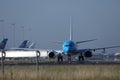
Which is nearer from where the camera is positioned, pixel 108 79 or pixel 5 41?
pixel 108 79

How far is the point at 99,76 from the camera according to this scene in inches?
912

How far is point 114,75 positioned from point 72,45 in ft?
156

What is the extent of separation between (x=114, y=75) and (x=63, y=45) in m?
48.8

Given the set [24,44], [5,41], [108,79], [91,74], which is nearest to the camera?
[108,79]

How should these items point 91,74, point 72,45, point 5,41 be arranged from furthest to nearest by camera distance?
1. point 5,41
2. point 72,45
3. point 91,74

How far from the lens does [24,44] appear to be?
577 feet

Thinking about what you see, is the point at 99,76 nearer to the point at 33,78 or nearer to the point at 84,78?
the point at 84,78

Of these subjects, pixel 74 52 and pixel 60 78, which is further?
pixel 74 52

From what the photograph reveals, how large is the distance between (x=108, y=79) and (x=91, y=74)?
1.88 meters

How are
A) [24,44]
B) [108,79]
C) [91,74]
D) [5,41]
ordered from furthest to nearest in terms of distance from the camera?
1. [24,44]
2. [5,41]
3. [91,74]
4. [108,79]

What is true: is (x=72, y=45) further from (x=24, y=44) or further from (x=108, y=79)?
(x=24, y=44)

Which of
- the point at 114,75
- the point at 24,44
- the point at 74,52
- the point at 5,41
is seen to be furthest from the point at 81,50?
the point at 24,44

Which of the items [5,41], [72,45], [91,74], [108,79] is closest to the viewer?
[108,79]

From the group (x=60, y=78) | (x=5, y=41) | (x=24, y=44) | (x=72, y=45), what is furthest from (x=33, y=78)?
(x=24, y=44)
